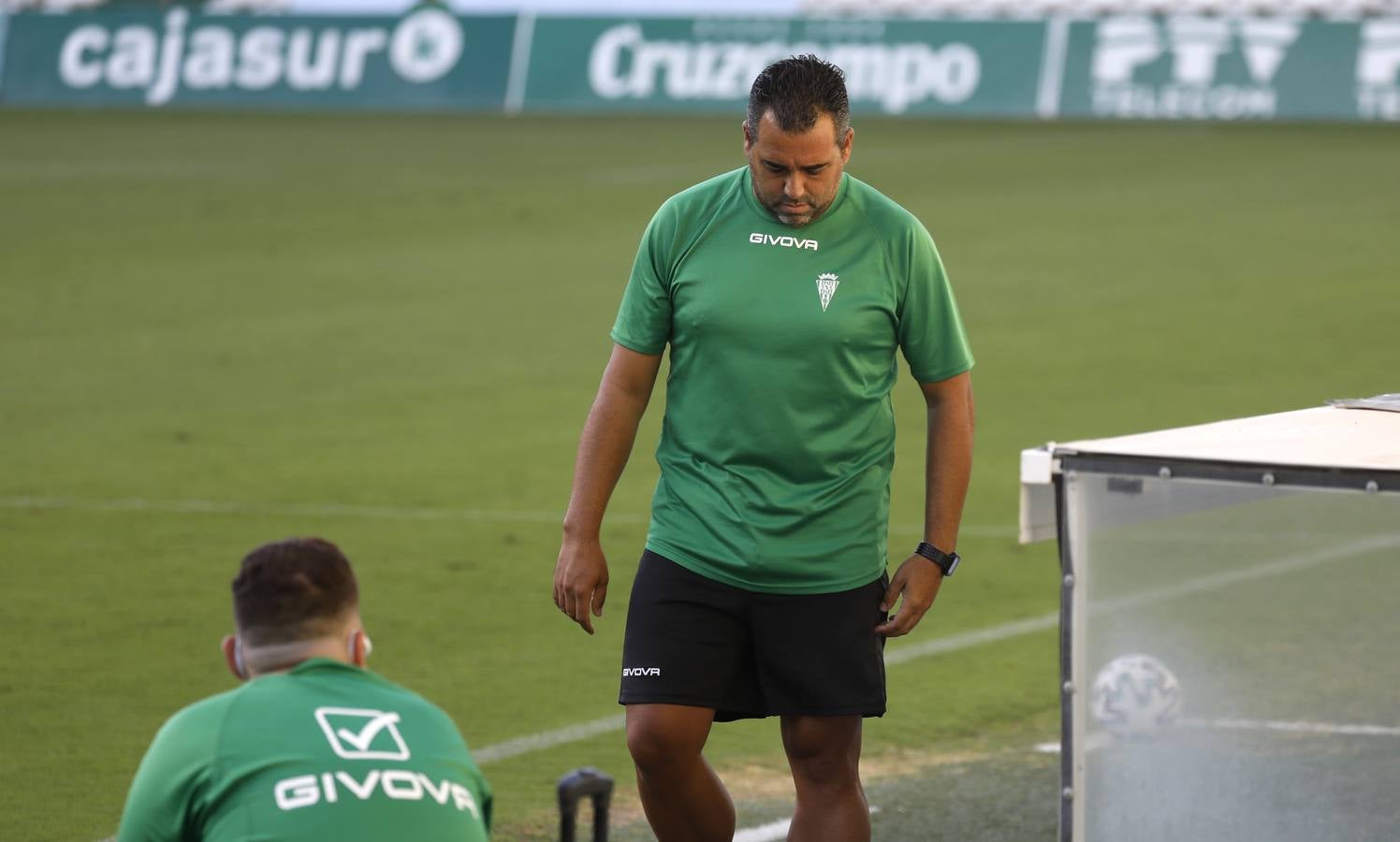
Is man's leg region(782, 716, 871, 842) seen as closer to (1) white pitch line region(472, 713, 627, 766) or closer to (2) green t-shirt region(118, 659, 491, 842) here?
(2) green t-shirt region(118, 659, 491, 842)

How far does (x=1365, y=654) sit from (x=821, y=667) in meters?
1.44

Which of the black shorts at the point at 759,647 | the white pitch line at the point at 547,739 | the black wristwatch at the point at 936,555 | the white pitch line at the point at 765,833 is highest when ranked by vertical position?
the black wristwatch at the point at 936,555

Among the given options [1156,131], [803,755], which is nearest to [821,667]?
[803,755]

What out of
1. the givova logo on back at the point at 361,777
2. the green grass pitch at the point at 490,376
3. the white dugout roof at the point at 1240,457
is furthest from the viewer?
the green grass pitch at the point at 490,376

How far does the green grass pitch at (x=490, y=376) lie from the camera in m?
7.70

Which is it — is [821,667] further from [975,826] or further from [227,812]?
[227,812]

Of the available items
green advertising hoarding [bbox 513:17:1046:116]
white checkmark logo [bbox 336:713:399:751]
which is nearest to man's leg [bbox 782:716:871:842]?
white checkmark logo [bbox 336:713:399:751]

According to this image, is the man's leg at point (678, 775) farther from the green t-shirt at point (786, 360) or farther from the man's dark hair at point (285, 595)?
the man's dark hair at point (285, 595)

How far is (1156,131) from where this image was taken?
3020 centimetres

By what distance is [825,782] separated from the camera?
5125mm

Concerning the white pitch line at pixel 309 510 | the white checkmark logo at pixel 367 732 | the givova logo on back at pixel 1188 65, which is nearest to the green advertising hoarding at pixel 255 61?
the givova logo on back at pixel 1188 65

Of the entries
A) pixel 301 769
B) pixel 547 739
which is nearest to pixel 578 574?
pixel 301 769

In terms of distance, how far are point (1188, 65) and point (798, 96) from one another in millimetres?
26839

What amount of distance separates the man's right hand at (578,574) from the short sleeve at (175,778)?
179 cm
